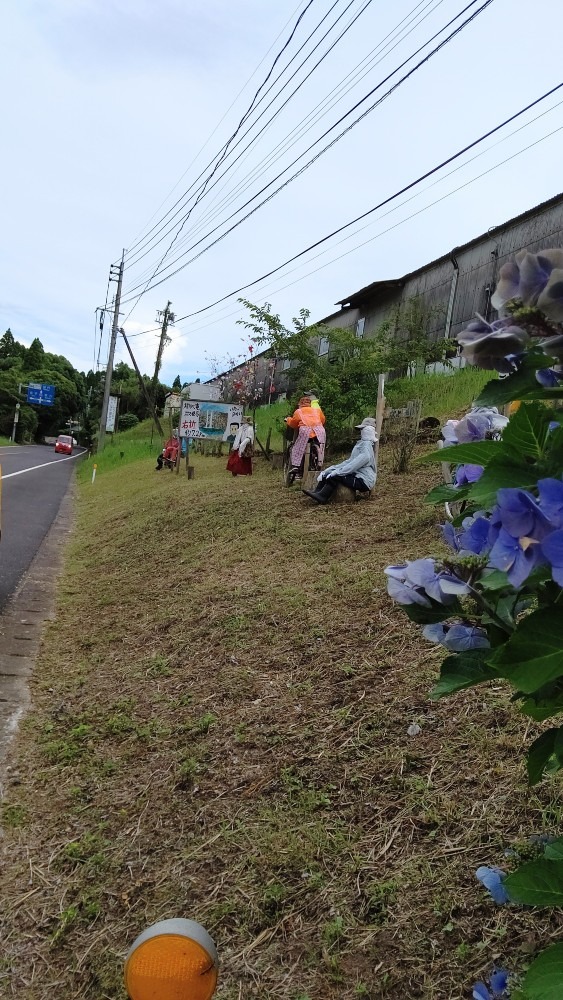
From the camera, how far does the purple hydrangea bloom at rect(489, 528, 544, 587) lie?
82 centimetres

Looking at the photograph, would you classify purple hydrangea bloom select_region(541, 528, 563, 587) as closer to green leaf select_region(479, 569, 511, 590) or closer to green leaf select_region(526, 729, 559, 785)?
green leaf select_region(479, 569, 511, 590)

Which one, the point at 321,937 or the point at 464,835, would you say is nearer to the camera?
the point at 321,937

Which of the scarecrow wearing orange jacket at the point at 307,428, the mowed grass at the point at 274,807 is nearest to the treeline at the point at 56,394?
the scarecrow wearing orange jacket at the point at 307,428

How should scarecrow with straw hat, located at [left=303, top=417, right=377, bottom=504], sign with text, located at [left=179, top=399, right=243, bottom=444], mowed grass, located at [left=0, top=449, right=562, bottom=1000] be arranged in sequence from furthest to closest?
sign with text, located at [left=179, top=399, right=243, bottom=444], scarecrow with straw hat, located at [left=303, top=417, right=377, bottom=504], mowed grass, located at [left=0, top=449, right=562, bottom=1000]

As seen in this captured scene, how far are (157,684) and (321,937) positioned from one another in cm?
240

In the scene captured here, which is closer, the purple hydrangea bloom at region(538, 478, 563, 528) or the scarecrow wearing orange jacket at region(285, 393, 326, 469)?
the purple hydrangea bloom at region(538, 478, 563, 528)

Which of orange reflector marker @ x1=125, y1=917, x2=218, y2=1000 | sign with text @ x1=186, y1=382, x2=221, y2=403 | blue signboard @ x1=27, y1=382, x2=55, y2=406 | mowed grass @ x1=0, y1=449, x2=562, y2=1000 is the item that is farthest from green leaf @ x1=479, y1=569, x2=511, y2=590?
blue signboard @ x1=27, y1=382, x2=55, y2=406

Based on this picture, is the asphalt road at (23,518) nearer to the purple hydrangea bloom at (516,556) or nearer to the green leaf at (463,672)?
the green leaf at (463,672)

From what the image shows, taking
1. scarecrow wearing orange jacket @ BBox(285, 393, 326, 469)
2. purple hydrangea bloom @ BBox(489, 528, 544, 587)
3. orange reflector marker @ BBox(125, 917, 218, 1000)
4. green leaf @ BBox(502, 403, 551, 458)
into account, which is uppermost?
scarecrow wearing orange jacket @ BBox(285, 393, 326, 469)

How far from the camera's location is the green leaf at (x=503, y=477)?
90 cm

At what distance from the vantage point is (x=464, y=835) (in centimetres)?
249

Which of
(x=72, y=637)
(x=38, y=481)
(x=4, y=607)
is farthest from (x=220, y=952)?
(x=38, y=481)

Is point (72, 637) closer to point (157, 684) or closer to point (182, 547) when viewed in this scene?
point (157, 684)

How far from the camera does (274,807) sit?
2936 millimetres
